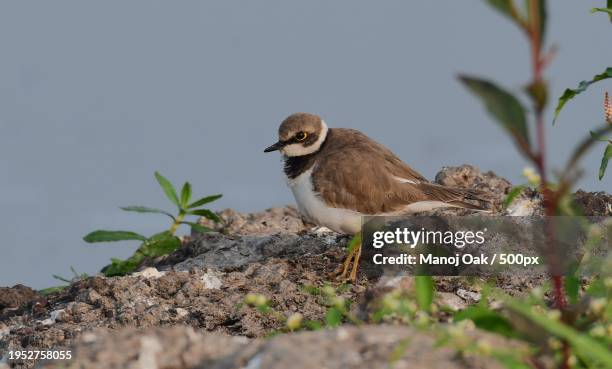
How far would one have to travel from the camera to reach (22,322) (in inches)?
269

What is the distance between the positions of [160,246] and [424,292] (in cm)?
500

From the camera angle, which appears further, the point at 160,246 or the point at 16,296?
the point at 160,246

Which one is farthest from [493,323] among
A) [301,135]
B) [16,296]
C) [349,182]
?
[16,296]

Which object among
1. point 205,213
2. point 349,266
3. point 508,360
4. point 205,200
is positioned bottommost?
point 508,360

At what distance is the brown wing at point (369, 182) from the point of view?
7.27 m

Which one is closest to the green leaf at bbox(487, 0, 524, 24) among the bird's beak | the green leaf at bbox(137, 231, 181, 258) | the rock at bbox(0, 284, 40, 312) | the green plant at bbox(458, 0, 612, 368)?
the green plant at bbox(458, 0, 612, 368)

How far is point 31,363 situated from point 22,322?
1.22 metres

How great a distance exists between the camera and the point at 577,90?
19.4ft

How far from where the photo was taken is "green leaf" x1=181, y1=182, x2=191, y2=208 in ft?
26.8

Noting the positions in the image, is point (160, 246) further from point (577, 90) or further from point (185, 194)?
point (577, 90)

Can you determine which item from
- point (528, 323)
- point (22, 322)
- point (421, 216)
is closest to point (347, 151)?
point (421, 216)

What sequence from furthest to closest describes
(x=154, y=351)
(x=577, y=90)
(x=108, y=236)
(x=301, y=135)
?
(x=108, y=236)
(x=301, y=135)
(x=577, y=90)
(x=154, y=351)

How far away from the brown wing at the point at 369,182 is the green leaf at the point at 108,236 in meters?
1.86
